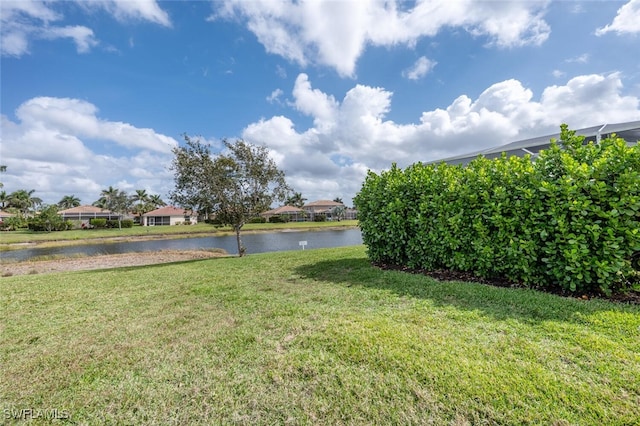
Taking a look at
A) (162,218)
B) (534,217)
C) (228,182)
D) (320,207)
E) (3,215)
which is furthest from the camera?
(320,207)

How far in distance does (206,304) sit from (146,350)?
1.39 m

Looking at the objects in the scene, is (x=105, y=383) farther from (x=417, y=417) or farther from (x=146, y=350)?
(x=417, y=417)

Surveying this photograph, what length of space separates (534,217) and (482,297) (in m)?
1.36

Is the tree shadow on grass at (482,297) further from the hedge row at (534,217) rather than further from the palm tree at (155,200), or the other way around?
the palm tree at (155,200)

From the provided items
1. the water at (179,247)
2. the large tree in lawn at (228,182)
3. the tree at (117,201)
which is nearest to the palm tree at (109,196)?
the tree at (117,201)

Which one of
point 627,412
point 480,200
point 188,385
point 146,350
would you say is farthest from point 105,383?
point 480,200

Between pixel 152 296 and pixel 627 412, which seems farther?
pixel 152 296

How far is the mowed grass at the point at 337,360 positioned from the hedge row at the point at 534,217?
0.52 m

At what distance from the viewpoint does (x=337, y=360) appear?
8.20ft

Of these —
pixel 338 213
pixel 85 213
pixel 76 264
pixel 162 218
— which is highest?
pixel 85 213

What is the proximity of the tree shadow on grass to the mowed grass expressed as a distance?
25 millimetres

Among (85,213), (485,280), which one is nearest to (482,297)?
(485,280)

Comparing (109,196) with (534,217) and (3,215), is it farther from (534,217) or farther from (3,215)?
(534,217)

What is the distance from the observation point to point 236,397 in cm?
214
